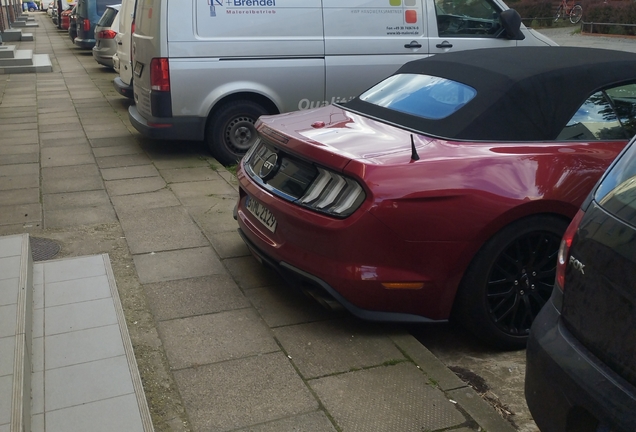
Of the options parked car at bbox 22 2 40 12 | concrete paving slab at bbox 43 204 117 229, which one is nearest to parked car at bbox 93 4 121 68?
concrete paving slab at bbox 43 204 117 229

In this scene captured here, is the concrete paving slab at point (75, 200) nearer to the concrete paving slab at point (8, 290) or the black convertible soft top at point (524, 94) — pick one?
the concrete paving slab at point (8, 290)

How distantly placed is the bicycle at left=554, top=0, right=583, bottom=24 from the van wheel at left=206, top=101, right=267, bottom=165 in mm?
33464

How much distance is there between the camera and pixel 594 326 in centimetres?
255

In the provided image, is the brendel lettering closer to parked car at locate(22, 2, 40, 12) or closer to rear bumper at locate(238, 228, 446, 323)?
rear bumper at locate(238, 228, 446, 323)

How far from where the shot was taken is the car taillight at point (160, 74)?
792 cm

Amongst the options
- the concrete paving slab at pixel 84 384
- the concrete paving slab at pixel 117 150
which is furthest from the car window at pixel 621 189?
the concrete paving slab at pixel 117 150

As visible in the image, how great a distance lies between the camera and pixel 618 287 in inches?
95.5

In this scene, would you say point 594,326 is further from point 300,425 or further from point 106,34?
point 106,34

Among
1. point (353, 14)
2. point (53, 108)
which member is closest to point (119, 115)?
point (53, 108)

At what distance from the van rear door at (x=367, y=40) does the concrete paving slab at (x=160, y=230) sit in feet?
9.64

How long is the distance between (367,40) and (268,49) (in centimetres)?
118

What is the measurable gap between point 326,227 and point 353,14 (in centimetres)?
500

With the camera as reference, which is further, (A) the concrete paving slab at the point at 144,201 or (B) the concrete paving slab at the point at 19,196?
(B) the concrete paving slab at the point at 19,196

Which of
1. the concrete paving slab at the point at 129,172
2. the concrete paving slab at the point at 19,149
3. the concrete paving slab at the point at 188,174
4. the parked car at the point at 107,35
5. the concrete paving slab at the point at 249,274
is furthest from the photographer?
the parked car at the point at 107,35
